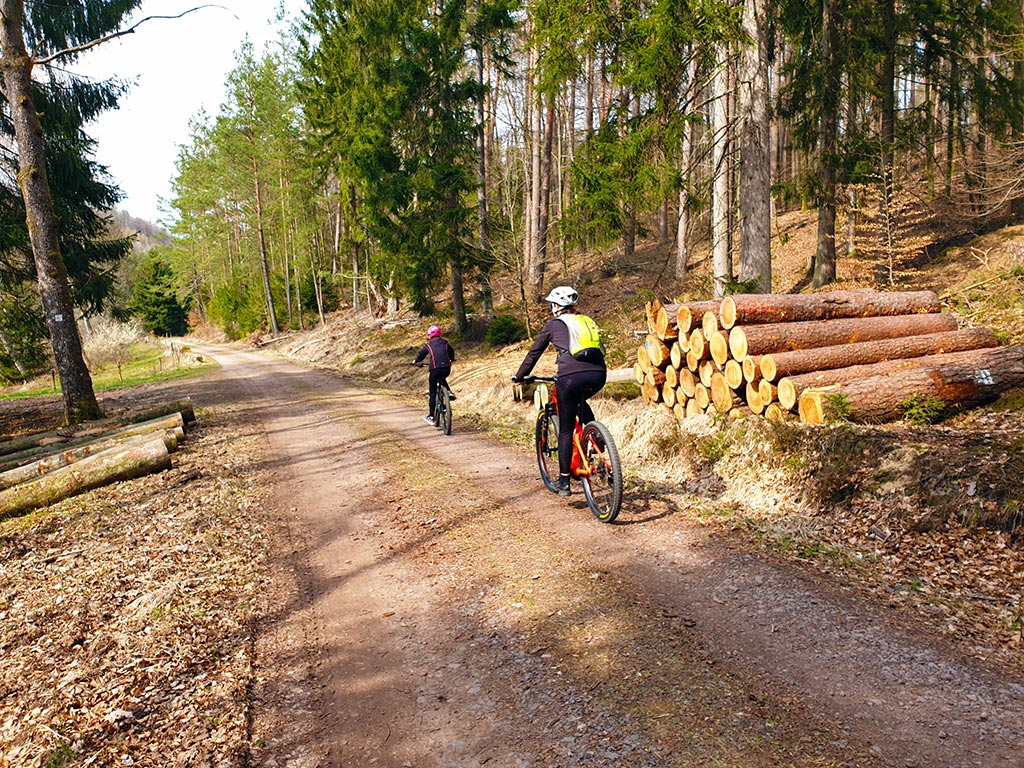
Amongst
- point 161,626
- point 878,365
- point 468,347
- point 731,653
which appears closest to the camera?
point 731,653

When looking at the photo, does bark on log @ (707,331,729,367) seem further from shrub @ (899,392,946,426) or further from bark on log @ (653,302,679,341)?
shrub @ (899,392,946,426)

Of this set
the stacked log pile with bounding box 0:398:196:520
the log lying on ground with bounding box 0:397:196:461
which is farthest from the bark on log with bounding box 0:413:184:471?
the log lying on ground with bounding box 0:397:196:461

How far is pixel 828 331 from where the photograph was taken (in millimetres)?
7938

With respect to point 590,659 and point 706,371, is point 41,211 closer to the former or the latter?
point 706,371

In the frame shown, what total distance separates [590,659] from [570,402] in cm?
301

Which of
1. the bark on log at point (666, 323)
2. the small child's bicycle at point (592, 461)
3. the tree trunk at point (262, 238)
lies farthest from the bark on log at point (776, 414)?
the tree trunk at point (262, 238)

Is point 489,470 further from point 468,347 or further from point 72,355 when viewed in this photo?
point 468,347

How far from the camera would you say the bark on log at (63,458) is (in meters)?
8.72

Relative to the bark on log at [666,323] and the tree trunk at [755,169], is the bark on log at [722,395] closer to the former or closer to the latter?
the bark on log at [666,323]

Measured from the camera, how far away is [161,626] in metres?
4.61

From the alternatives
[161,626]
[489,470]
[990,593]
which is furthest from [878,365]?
[161,626]

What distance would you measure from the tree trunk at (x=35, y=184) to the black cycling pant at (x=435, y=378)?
774 centimetres

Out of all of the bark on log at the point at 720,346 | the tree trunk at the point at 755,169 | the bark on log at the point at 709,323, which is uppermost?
the tree trunk at the point at 755,169

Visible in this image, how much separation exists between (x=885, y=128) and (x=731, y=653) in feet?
60.2
